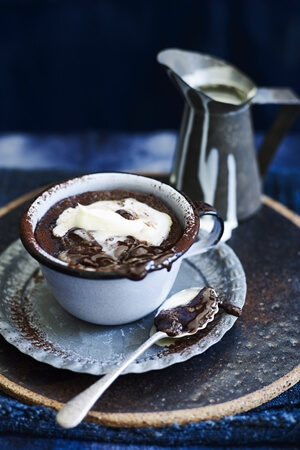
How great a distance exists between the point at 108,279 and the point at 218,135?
594mm

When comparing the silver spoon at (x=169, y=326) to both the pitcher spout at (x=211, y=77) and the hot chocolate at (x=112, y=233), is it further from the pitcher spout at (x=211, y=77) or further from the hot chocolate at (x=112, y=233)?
the pitcher spout at (x=211, y=77)

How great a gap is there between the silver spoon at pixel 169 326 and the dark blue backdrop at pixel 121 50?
1.71 metres

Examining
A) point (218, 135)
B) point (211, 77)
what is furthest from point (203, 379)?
point (211, 77)

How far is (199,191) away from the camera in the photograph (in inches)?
61.5

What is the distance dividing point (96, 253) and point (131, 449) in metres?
0.34

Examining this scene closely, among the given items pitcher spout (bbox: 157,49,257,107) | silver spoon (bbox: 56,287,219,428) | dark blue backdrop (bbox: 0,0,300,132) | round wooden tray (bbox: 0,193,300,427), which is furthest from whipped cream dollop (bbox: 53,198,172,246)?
dark blue backdrop (bbox: 0,0,300,132)

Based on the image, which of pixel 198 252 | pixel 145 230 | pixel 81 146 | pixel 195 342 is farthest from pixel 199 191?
pixel 81 146

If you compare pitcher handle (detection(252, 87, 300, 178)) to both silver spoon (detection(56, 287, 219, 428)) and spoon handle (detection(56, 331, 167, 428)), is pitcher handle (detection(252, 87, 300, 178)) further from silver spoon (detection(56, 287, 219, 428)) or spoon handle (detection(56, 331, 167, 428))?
spoon handle (detection(56, 331, 167, 428))

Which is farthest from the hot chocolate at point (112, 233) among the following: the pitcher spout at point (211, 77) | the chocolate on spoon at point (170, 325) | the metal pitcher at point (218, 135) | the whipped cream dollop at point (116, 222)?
the pitcher spout at point (211, 77)

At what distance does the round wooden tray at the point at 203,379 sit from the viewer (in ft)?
3.43

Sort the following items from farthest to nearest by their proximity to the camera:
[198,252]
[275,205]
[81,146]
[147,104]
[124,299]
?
[147,104] → [81,146] → [275,205] → [198,252] → [124,299]

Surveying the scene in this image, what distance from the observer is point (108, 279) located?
1.07 m

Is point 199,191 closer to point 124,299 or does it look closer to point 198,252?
point 198,252

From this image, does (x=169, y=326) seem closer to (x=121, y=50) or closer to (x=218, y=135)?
(x=218, y=135)
